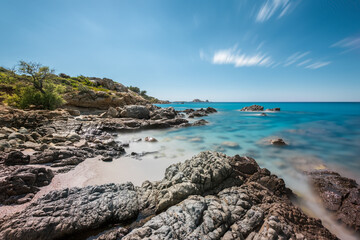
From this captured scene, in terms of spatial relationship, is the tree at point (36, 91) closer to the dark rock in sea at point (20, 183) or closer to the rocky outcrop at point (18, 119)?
the rocky outcrop at point (18, 119)

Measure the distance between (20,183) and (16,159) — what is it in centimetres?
250

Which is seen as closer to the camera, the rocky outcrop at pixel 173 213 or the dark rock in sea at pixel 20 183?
the rocky outcrop at pixel 173 213

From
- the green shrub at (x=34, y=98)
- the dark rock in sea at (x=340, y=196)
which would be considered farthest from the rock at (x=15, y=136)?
the dark rock in sea at (x=340, y=196)

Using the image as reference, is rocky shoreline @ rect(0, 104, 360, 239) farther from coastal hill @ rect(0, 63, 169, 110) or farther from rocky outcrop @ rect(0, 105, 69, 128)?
coastal hill @ rect(0, 63, 169, 110)

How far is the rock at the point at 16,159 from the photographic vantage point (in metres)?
5.97

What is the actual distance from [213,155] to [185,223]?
3772 mm

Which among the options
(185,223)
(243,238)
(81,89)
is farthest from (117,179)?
(81,89)

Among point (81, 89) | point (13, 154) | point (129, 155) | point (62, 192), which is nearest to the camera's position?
point (62, 192)

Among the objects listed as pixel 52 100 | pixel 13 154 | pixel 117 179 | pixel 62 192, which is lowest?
pixel 117 179

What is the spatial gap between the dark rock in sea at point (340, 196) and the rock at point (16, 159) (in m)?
14.0

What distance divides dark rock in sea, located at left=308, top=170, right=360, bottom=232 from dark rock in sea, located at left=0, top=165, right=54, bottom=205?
11676mm

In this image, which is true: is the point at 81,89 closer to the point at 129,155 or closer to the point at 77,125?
the point at 77,125

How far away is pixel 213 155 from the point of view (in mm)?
6789

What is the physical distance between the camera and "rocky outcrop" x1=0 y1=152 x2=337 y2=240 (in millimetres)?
3377
